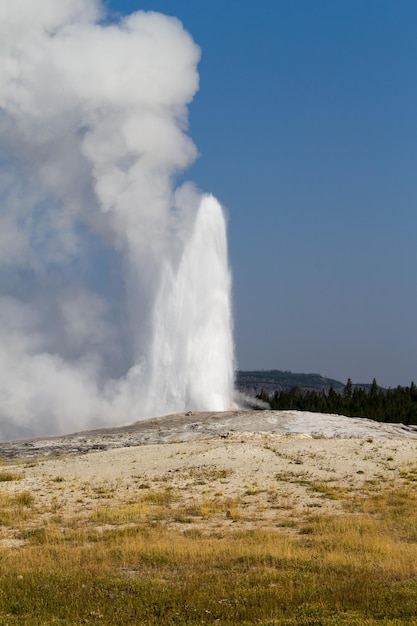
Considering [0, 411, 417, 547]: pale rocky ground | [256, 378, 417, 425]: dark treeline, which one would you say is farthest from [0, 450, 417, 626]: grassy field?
[256, 378, 417, 425]: dark treeline

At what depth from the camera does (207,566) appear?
587 inches

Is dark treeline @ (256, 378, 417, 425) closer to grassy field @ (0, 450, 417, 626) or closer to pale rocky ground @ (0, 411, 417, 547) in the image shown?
pale rocky ground @ (0, 411, 417, 547)

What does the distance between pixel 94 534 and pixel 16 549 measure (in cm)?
225

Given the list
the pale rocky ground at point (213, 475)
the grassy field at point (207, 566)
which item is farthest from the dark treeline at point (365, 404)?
the grassy field at point (207, 566)

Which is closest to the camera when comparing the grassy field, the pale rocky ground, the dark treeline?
the grassy field

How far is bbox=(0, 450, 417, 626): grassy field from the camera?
11438 millimetres

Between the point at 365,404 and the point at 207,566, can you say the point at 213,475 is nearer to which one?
the point at 207,566

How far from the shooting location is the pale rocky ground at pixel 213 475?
22109 mm

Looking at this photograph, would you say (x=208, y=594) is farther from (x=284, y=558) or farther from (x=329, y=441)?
(x=329, y=441)

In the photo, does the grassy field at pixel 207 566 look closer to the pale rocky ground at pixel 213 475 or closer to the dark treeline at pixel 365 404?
the pale rocky ground at pixel 213 475

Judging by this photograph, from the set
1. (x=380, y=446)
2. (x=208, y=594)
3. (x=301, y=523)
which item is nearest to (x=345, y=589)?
(x=208, y=594)

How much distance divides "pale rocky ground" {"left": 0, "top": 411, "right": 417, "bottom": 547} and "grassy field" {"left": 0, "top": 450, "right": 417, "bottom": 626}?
0.64 feet

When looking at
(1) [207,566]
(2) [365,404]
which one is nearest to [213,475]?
(1) [207,566]

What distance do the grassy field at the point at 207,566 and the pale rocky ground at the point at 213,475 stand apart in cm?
19
